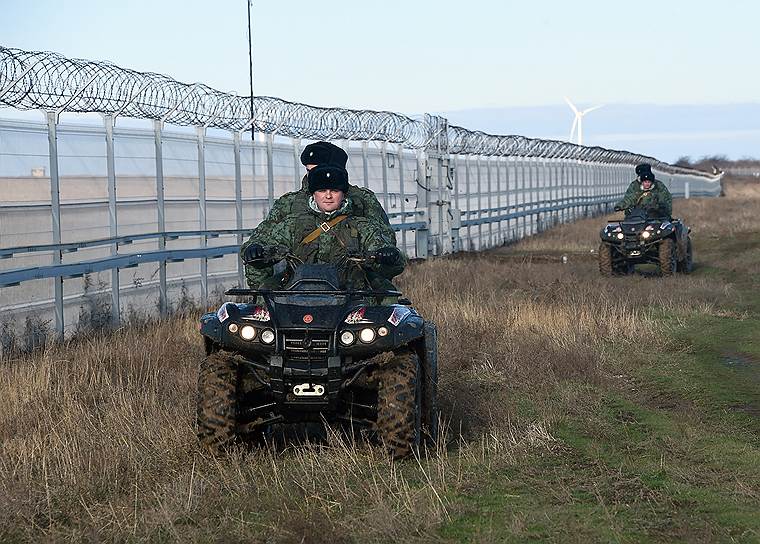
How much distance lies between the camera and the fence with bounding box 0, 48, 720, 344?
13.3m

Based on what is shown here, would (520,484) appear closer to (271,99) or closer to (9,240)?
(9,240)

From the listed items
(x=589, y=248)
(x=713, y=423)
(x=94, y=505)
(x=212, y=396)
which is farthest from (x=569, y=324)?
(x=589, y=248)

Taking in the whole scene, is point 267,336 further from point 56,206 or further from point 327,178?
point 56,206

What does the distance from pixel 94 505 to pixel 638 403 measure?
16.1 ft

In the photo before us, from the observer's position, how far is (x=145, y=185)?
54.7 ft

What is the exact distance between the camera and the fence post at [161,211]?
16.7 metres

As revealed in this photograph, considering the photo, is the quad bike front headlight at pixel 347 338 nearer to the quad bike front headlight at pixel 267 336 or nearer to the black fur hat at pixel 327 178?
the quad bike front headlight at pixel 267 336

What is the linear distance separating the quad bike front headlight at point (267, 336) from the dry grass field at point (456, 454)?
666 mm

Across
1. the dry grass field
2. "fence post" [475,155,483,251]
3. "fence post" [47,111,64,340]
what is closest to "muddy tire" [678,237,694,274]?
the dry grass field

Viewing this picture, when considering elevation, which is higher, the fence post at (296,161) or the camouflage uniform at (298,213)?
the fence post at (296,161)

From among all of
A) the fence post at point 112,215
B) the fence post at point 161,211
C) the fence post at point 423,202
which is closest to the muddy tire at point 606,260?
the fence post at point 423,202

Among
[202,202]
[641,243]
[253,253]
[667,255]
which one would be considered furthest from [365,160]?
[253,253]

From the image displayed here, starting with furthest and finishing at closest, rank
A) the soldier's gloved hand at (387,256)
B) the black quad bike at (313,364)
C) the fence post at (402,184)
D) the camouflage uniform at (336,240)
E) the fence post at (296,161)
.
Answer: the fence post at (402,184) → the fence post at (296,161) → the camouflage uniform at (336,240) → the soldier's gloved hand at (387,256) → the black quad bike at (313,364)

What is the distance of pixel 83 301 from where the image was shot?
576 inches
